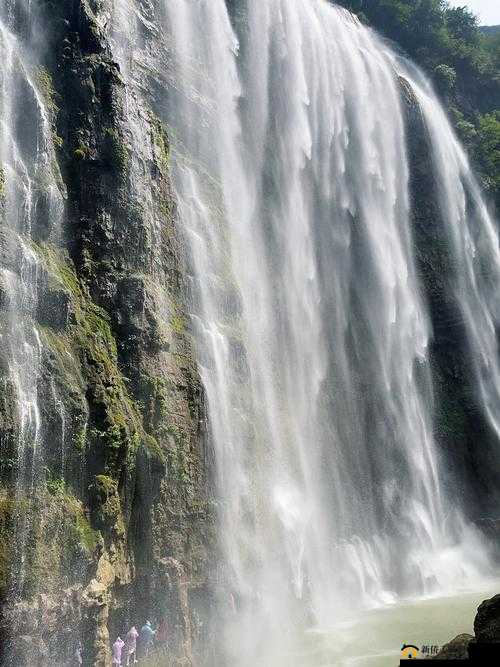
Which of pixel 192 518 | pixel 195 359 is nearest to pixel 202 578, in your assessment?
pixel 192 518

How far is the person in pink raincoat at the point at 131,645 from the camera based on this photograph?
1417cm

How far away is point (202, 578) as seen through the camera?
16.7 meters

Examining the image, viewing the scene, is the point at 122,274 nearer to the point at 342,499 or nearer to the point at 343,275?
the point at 342,499

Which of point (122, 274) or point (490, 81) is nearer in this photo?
point (122, 274)

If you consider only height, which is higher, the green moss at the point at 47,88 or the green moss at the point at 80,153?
the green moss at the point at 47,88

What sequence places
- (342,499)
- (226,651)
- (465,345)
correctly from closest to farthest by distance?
(226,651)
(342,499)
(465,345)

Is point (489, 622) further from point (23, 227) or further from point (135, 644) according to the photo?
point (23, 227)

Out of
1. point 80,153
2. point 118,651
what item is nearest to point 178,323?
point 80,153

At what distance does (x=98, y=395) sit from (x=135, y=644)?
5549 millimetres

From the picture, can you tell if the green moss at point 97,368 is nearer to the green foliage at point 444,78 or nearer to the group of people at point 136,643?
the group of people at point 136,643

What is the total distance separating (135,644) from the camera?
47.3 feet

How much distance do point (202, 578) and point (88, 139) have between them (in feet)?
40.1

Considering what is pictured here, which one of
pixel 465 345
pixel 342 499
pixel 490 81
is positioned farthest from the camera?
pixel 490 81

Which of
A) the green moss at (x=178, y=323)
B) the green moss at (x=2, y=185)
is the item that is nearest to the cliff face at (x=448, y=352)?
the green moss at (x=178, y=323)
